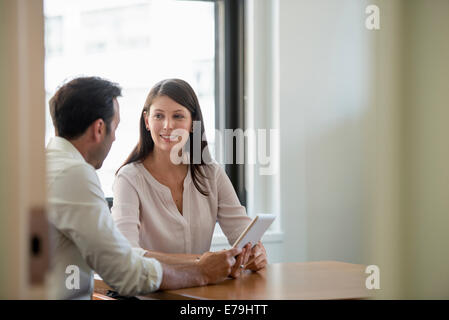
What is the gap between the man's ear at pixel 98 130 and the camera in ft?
5.59

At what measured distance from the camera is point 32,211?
645 millimetres

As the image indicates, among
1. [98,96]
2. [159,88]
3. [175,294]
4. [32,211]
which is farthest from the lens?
[159,88]

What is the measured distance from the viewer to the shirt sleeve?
146 centimetres

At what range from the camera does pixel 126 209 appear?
205 centimetres

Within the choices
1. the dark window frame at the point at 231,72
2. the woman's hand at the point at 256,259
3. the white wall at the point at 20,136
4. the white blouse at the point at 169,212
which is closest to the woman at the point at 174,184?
the white blouse at the point at 169,212

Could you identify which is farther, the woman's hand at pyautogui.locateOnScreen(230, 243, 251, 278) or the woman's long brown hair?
the woman's long brown hair

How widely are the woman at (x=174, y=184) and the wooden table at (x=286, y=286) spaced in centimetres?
33

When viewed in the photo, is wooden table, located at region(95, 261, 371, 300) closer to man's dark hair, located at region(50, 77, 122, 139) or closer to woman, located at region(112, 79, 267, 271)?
woman, located at region(112, 79, 267, 271)

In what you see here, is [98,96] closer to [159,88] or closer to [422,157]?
[159,88]

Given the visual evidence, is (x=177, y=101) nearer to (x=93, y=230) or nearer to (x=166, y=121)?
(x=166, y=121)

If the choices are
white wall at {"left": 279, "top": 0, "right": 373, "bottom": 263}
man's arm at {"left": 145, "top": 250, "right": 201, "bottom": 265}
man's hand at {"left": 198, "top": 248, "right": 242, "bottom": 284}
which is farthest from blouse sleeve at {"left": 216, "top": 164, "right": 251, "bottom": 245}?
white wall at {"left": 279, "top": 0, "right": 373, "bottom": 263}

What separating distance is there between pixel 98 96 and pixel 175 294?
666 mm

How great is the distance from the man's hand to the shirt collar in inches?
19.6

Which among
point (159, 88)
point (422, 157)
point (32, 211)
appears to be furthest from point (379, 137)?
point (159, 88)
